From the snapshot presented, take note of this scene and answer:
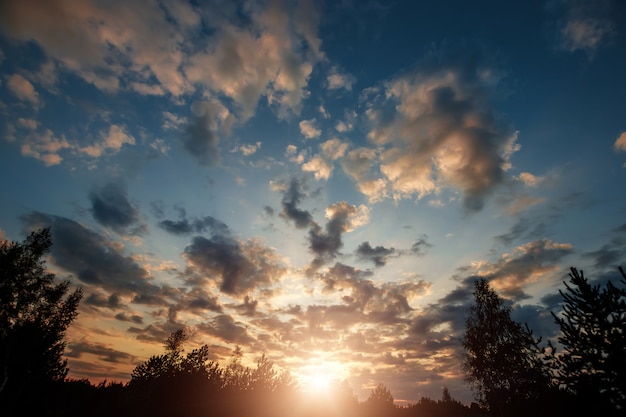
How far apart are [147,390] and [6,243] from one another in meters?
27.7

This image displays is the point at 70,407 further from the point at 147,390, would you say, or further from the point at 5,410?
the point at 5,410

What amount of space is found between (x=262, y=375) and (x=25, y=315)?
3427cm

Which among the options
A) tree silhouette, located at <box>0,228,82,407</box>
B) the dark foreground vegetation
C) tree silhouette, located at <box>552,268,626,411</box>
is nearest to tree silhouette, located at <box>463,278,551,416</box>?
the dark foreground vegetation

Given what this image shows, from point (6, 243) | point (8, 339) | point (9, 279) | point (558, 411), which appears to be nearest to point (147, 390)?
point (8, 339)

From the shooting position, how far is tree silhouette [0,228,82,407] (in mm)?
29859

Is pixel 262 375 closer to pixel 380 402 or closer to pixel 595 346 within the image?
pixel 380 402

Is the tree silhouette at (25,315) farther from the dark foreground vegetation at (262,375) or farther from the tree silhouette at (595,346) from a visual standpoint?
the tree silhouette at (595,346)

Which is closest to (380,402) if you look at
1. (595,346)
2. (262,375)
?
(262,375)

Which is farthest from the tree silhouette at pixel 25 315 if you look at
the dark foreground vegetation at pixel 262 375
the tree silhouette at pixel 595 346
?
the tree silhouette at pixel 595 346

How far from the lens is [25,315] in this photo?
32.5m

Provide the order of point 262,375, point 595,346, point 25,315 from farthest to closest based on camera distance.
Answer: point 262,375, point 25,315, point 595,346

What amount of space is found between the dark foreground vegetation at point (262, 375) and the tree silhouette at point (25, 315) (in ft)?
0.37

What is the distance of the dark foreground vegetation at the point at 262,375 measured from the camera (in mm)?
14687

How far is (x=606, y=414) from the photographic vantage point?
1227 centimetres
